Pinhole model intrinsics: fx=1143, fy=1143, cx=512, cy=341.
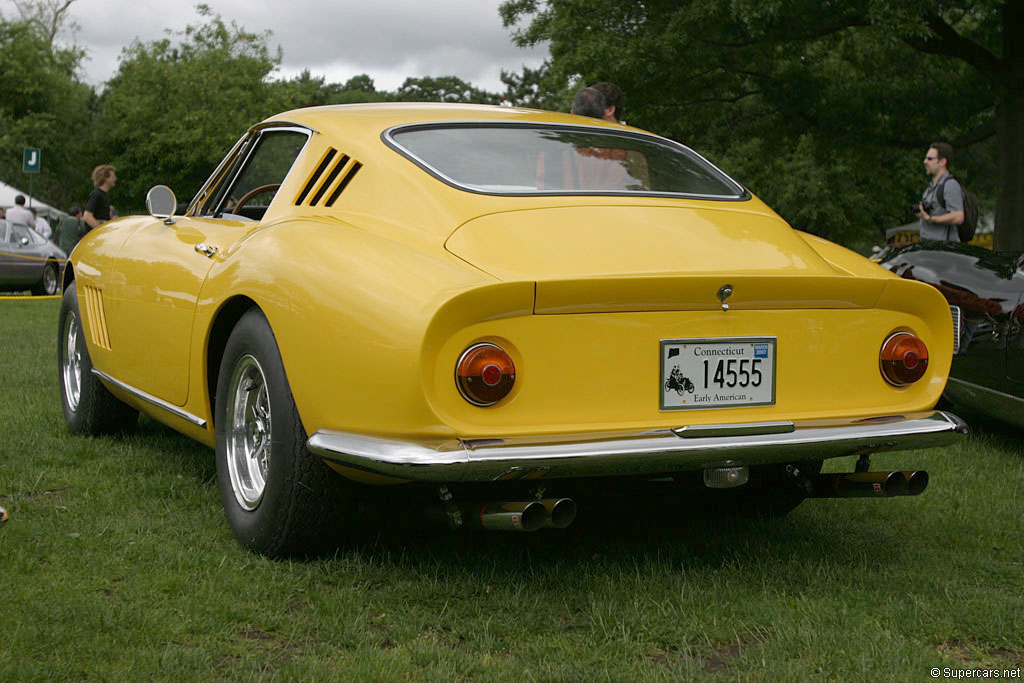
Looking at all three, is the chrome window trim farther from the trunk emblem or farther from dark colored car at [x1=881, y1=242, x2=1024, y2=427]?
dark colored car at [x1=881, y1=242, x2=1024, y2=427]

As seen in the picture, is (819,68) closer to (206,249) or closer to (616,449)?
(206,249)

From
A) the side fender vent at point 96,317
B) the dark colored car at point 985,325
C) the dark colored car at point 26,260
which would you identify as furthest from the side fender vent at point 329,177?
the dark colored car at point 26,260

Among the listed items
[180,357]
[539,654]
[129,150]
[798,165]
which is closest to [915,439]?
[539,654]

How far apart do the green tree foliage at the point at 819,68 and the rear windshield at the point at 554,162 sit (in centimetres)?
1102

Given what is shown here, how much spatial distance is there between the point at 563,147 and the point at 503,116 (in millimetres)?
345

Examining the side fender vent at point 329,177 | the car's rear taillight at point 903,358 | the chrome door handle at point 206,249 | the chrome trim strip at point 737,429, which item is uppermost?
the side fender vent at point 329,177

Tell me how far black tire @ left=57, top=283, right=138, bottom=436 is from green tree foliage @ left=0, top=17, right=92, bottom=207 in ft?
123

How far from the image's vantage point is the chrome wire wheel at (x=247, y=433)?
373cm

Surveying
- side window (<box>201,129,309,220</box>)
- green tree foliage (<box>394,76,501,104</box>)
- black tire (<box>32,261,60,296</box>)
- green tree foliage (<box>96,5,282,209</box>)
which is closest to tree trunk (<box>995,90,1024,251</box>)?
side window (<box>201,129,309,220</box>)

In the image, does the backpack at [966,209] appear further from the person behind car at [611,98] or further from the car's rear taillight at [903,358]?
the car's rear taillight at [903,358]

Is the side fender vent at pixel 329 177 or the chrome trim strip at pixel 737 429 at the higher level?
the side fender vent at pixel 329 177

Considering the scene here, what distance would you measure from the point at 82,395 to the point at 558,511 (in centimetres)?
329

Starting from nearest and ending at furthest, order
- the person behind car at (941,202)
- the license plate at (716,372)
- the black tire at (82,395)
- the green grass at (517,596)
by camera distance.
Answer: the green grass at (517,596) → the license plate at (716,372) → the black tire at (82,395) → the person behind car at (941,202)

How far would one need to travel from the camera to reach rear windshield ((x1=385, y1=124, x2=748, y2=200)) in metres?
3.73
